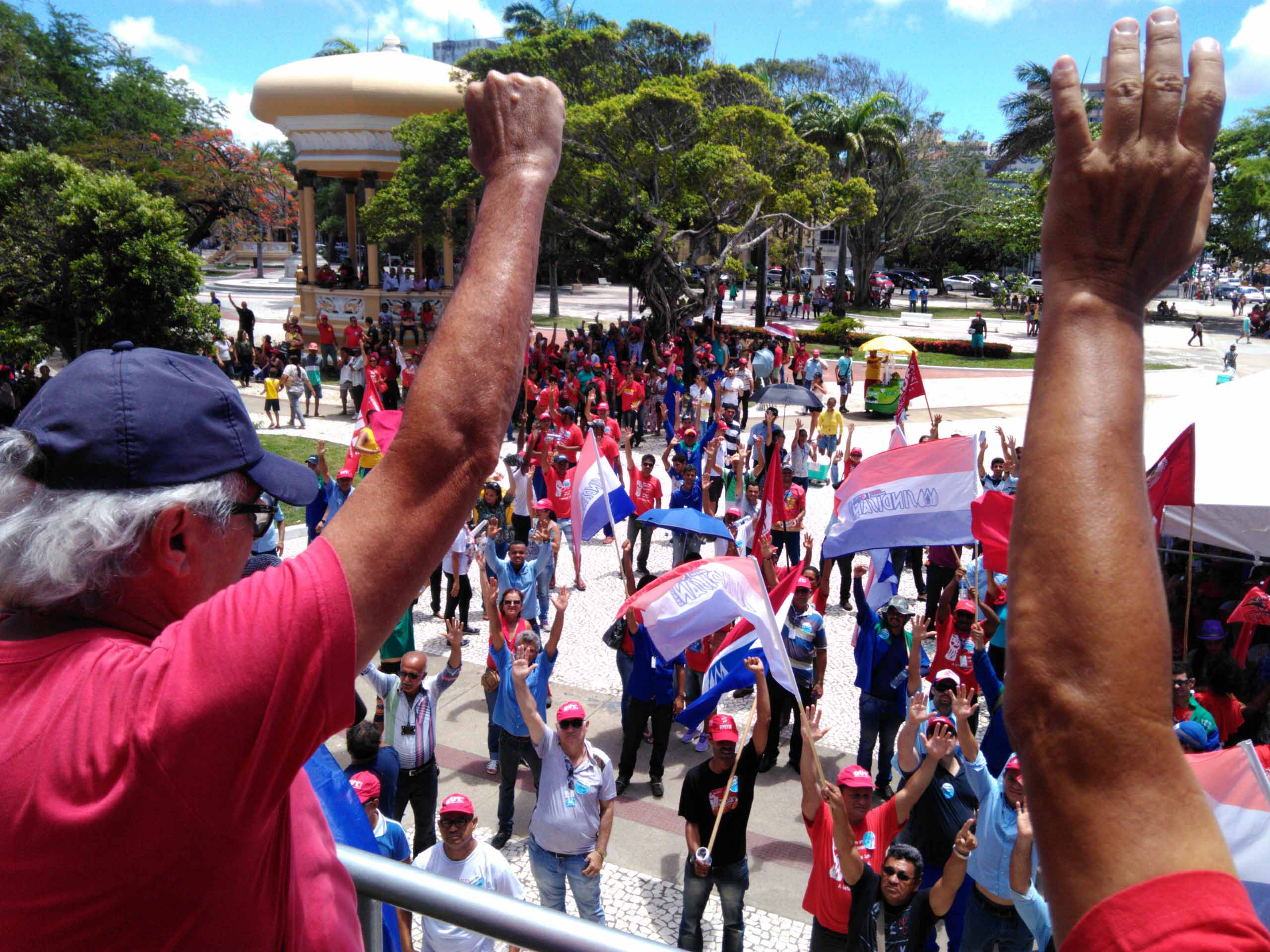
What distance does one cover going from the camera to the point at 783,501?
1111 cm

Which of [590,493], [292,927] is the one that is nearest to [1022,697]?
[292,927]

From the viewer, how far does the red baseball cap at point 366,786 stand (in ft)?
16.1

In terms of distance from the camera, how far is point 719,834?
557cm

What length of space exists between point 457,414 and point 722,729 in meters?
5.03

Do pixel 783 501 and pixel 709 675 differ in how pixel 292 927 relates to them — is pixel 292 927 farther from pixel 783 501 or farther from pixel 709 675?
pixel 783 501

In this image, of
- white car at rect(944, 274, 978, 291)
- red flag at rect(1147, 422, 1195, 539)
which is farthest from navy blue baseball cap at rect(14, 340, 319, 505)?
white car at rect(944, 274, 978, 291)

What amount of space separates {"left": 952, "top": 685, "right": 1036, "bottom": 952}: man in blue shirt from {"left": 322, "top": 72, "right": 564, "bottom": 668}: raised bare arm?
4465mm

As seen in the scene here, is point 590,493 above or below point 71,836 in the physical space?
below

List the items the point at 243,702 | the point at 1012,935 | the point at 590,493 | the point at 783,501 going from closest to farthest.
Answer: the point at 243,702 → the point at 1012,935 → the point at 590,493 → the point at 783,501

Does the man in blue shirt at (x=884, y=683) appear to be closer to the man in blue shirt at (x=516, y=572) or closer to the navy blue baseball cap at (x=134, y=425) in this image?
the man in blue shirt at (x=516, y=572)

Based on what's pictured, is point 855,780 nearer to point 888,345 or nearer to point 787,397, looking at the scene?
point 787,397

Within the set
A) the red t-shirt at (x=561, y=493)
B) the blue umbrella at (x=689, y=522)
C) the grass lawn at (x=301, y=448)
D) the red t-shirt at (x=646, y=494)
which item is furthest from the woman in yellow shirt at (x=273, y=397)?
the blue umbrella at (x=689, y=522)

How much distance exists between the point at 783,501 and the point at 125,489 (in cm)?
1025

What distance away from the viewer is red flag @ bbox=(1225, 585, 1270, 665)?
7688mm
